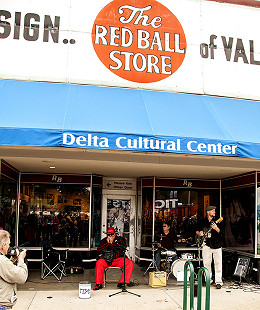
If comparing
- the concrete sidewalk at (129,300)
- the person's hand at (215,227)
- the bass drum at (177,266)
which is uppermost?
the person's hand at (215,227)

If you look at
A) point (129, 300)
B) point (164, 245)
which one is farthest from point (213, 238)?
point (129, 300)

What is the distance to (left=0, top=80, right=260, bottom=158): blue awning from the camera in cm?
634

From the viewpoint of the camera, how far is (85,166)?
29.4 feet

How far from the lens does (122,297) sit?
281 inches

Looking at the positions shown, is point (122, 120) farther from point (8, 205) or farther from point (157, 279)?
point (8, 205)

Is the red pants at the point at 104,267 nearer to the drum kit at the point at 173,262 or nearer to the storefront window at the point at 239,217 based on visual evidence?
the drum kit at the point at 173,262

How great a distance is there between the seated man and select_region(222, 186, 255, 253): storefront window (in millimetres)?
3184

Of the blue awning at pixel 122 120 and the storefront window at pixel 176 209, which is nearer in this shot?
the blue awning at pixel 122 120

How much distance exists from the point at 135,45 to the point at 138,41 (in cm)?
12

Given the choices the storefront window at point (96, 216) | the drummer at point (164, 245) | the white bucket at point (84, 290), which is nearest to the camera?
the white bucket at point (84, 290)

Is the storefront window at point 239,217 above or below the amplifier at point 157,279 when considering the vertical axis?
above

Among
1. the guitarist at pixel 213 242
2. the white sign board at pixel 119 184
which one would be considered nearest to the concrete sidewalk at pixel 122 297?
the guitarist at pixel 213 242

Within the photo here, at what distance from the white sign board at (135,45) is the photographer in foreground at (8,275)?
4841 millimetres

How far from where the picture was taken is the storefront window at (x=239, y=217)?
9.16 metres
